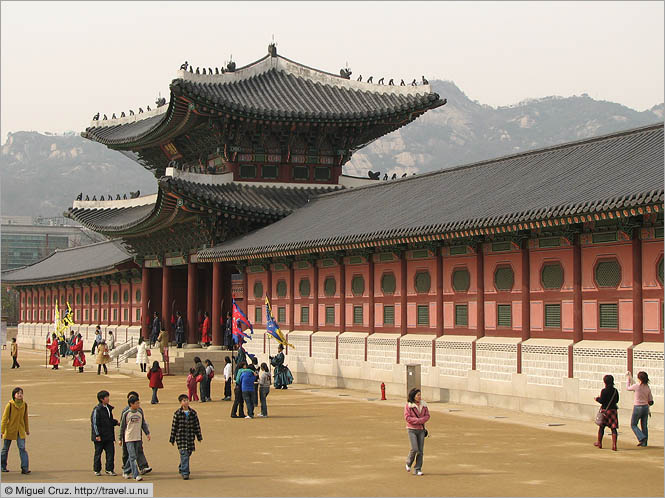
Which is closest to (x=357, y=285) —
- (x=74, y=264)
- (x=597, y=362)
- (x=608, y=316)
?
(x=608, y=316)

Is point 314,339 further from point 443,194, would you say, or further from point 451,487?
point 451,487

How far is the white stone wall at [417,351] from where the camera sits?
112 ft

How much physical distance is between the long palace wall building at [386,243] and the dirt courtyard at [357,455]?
224cm

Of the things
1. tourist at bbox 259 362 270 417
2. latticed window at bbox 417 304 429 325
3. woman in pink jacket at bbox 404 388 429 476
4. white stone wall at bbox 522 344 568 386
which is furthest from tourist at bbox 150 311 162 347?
woman in pink jacket at bbox 404 388 429 476

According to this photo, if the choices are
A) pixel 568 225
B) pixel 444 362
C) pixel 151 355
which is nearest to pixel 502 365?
pixel 444 362

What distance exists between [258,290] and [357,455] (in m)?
25.5

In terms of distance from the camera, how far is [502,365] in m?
30.7

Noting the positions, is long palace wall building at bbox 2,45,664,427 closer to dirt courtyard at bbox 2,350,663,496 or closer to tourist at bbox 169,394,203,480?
dirt courtyard at bbox 2,350,663,496

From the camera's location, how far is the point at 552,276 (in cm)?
2939

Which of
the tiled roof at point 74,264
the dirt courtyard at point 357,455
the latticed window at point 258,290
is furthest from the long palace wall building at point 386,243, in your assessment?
the dirt courtyard at point 357,455

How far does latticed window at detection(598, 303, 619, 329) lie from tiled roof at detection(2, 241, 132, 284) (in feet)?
127

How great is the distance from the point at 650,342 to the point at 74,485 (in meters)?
15.2

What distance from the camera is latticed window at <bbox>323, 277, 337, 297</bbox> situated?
4047 cm

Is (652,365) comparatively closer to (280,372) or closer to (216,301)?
(280,372)
